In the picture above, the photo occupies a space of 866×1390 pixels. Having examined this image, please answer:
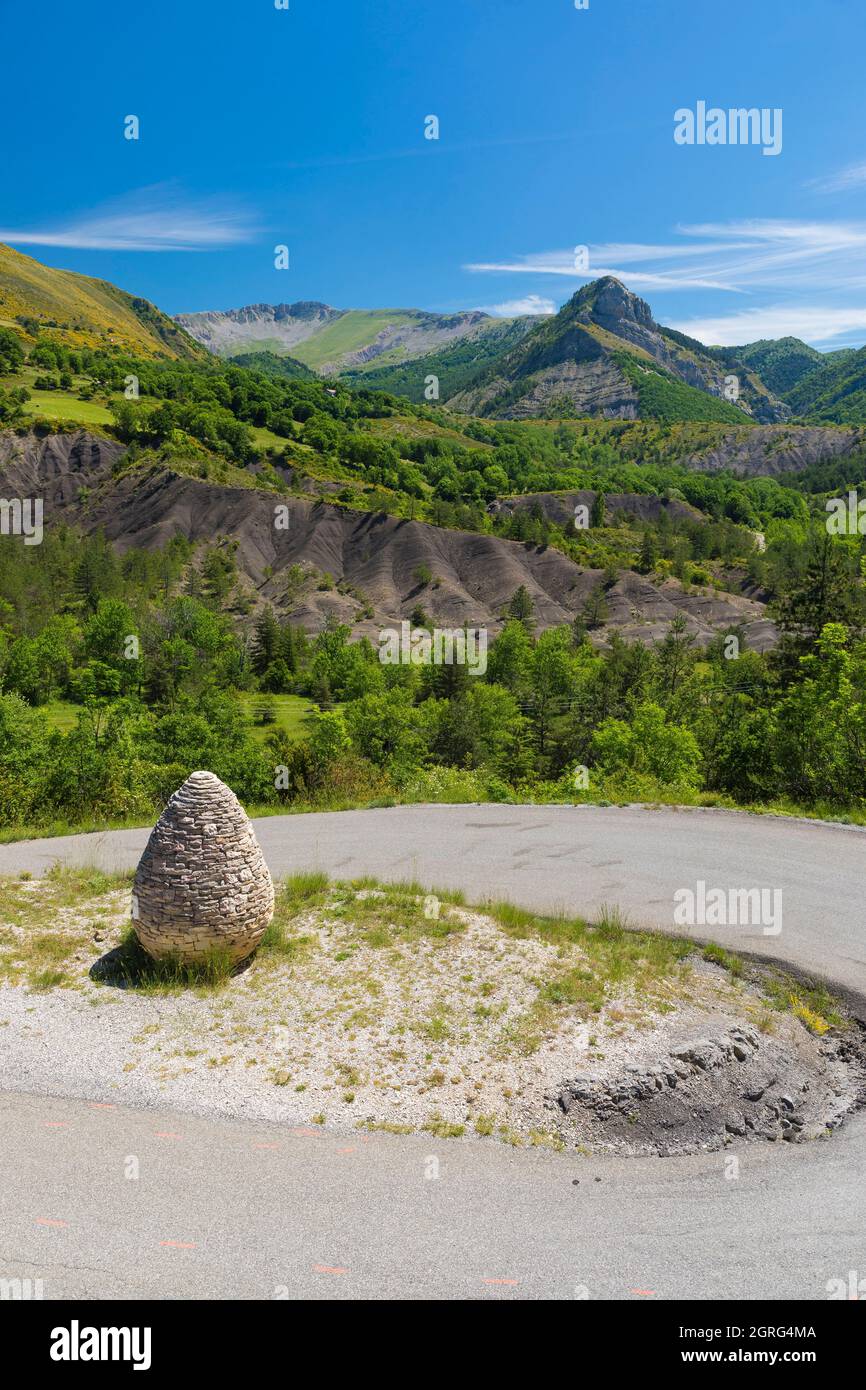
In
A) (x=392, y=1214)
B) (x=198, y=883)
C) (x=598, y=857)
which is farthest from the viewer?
(x=598, y=857)

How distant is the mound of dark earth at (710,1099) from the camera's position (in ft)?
28.9

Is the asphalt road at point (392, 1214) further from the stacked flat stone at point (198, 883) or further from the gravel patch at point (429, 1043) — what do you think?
the stacked flat stone at point (198, 883)

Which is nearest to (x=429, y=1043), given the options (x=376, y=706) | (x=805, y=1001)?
(x=805, y=1001)

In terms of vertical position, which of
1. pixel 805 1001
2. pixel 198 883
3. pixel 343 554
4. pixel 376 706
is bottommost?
pixel 805 1001

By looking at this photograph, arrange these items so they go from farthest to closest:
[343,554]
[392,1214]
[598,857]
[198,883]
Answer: [343,554] < [598,857] < [198,883] < [392,1214]

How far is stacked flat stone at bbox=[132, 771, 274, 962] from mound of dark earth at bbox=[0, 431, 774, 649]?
7922 centimetres

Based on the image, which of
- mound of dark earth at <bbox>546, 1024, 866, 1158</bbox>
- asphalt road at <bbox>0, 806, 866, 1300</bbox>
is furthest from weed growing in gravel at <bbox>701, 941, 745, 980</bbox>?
asphalt road at <bbox>0, 806, 866, 1300</bbox>

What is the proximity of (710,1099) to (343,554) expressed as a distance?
4369 inches

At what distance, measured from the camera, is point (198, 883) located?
11023 millimetres

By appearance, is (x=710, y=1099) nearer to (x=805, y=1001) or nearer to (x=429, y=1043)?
(x=805, y=1001)

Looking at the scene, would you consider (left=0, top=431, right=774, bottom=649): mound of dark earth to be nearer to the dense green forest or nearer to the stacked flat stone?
the dense green forest

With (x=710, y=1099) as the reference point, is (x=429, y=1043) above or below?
above

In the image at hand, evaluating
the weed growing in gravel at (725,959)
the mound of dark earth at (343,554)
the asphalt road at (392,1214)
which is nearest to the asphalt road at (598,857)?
the weed growing in gravel at (725,959)
